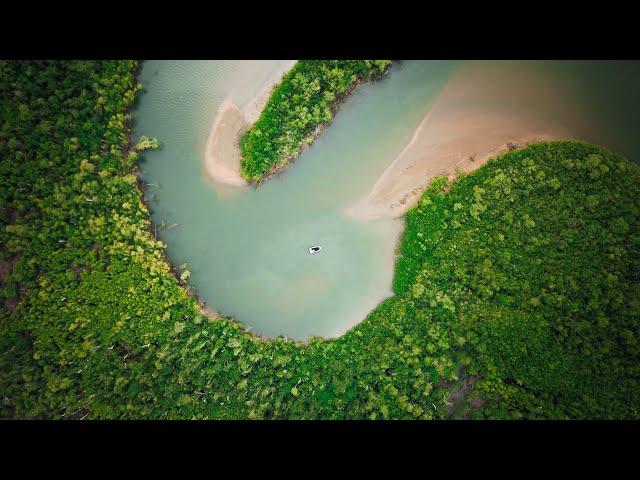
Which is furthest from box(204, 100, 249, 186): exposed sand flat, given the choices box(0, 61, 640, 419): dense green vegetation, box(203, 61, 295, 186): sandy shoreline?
box(0, 61, 640, 419): dense green vegetation

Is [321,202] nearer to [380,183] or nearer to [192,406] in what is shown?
[380,183]

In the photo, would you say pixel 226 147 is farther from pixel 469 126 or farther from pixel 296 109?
pixel 469 126

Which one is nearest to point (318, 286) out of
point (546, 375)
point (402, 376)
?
point (402, 376)

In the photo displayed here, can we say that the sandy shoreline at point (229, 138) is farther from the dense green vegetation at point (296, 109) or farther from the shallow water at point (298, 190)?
the dense green vegetation at point (296, 109)

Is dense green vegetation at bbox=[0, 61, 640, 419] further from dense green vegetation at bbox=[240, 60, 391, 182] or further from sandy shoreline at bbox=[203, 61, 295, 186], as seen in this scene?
dense green vegetation at bbox=[240, 60, 391, 182]

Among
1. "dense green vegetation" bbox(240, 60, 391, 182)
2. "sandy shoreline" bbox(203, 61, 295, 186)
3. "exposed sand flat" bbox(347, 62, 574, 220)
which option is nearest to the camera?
"dense green vegetation" bbox(240, 60, 391, 182)

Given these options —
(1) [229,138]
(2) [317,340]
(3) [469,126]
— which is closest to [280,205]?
(1) [229,138]
